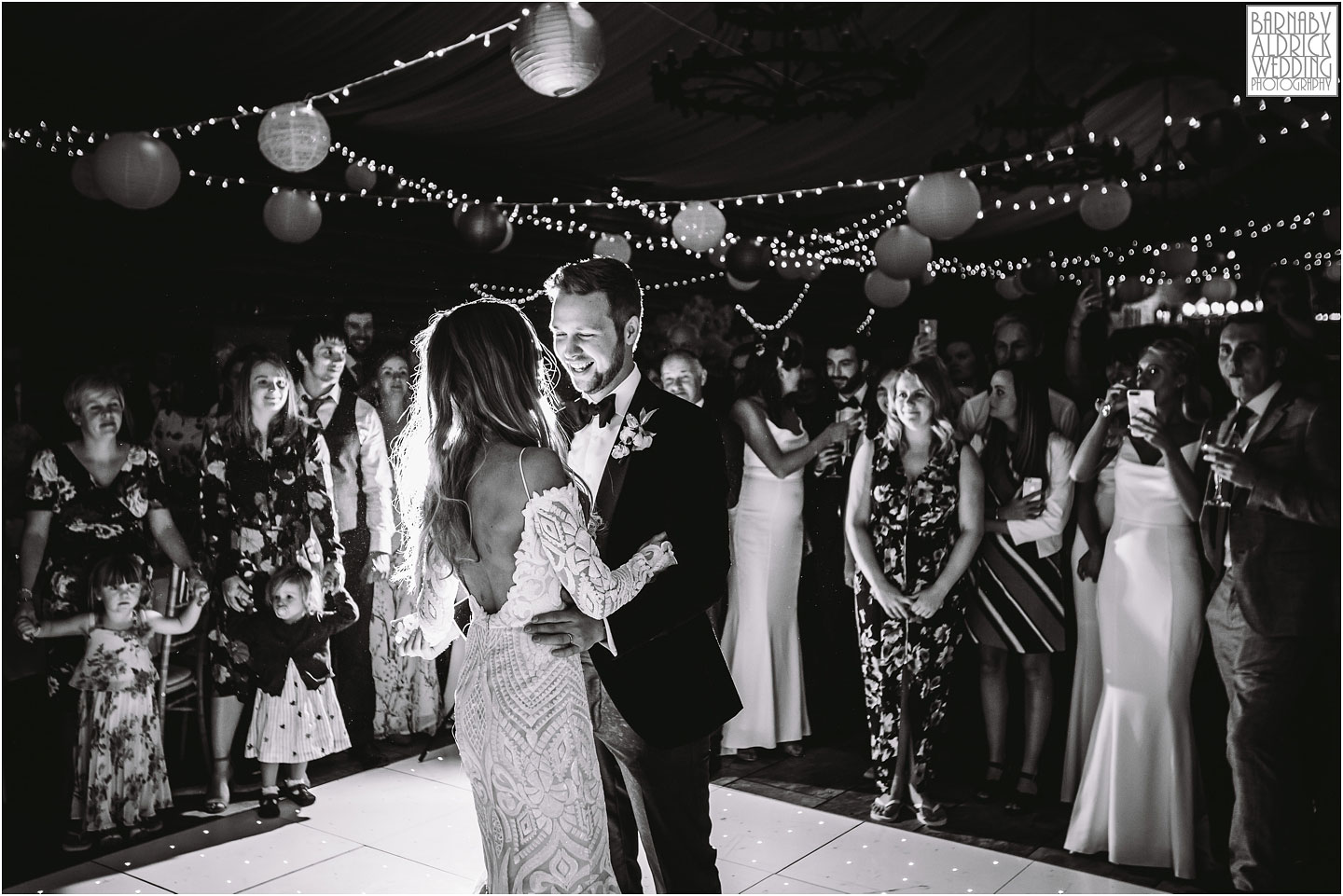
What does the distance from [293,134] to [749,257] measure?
4068 mm

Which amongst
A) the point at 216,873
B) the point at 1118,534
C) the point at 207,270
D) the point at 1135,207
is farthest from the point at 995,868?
the point at 1135,207

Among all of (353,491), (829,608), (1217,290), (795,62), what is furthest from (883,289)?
(353,491)

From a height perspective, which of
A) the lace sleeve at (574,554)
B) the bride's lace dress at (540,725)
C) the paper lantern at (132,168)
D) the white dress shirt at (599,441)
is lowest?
the bride's lace dress at (540,725)

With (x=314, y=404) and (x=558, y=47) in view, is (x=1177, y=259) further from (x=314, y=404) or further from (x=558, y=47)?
(x=314, y=404)

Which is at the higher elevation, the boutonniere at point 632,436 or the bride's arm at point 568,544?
the boutonniere at point 632,436

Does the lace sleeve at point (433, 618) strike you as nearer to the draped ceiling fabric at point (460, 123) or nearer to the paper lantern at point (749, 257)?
the draped ceiling fabric at point (460, 123)

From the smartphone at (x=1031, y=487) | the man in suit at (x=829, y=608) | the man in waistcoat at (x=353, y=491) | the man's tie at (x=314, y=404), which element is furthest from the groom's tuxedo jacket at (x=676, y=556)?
the man in suit at (x=829, y=608)

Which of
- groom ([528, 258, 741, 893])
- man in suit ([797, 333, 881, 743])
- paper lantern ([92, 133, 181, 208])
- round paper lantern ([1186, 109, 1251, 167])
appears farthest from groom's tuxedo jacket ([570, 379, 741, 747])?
round paper lantern ([1186, 109, 1251, 167])

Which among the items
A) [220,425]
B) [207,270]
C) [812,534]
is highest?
[207,270]

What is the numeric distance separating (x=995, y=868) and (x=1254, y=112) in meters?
4.72

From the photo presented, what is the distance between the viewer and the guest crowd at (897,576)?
9.70ft

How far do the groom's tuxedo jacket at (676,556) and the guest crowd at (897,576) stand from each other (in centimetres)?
157

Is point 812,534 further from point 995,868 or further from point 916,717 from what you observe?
point 995,868

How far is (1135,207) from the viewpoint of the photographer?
9.79 m
